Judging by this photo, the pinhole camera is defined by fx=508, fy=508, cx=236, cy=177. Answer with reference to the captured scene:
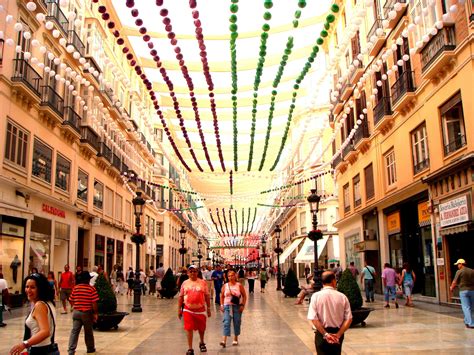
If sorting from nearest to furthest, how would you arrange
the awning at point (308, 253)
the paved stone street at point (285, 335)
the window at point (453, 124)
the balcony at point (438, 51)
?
the paved stone street at point (285, 335) < the balcony at point (438, 51) < the window at point (453, 124) < the awning at point (308, 253)

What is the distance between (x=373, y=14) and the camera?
23.8 meters

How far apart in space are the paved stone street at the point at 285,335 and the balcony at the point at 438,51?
290 inches

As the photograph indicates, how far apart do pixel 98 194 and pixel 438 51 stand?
70.8ft

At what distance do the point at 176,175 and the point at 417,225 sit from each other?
134 ft

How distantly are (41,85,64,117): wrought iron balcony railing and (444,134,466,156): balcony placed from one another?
50.5ft

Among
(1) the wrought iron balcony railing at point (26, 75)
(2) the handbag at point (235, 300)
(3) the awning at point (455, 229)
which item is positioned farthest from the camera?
(1) the wrought iron balcony railing at point (26, 75)

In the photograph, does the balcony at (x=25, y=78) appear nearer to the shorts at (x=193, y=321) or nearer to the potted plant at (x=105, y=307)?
the potted plant at (x=105, y=307)

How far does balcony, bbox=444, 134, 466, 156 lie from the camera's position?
15.2m

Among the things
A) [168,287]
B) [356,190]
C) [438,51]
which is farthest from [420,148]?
[168,287]

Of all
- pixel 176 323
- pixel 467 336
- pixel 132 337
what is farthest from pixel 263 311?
pixel 467 336

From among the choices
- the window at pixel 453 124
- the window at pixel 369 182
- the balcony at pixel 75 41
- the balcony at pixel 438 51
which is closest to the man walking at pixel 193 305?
the window at pixel 453 124

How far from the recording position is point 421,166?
→ 18.5m

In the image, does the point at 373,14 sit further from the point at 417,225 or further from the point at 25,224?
the point at 25,224

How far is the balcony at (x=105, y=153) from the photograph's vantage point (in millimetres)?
→ 29702
